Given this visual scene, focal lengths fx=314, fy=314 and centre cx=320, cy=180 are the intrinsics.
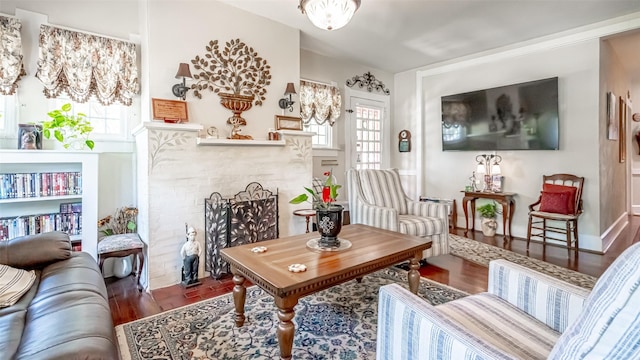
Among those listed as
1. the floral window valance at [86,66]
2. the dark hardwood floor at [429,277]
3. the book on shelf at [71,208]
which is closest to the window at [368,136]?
the dark hardwood floor at [429,277]

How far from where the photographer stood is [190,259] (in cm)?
277

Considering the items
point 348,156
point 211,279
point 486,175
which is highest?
point 348,156

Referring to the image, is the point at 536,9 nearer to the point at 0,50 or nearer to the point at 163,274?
the point at 163,274

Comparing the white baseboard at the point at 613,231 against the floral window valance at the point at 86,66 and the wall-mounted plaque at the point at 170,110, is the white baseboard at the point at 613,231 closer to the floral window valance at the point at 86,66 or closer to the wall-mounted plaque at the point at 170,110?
the wall-mounted plaque at the point at 170,110

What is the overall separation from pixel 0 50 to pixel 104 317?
100 inches

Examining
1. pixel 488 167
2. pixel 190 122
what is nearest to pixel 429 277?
pixel 488 167

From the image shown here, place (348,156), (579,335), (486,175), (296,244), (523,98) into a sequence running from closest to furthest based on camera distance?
(579,335) → (296,244) → (523,98) → (486,175) → (348,156)

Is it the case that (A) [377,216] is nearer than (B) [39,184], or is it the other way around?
(B) [39,184]

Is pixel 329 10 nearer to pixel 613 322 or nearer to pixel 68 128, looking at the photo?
pixel 613 322

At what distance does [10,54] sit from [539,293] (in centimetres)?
393

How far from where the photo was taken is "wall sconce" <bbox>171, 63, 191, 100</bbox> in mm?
2838

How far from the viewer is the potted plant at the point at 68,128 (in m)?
2.64

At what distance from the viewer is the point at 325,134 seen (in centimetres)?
493

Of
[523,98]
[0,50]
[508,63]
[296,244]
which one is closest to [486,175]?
[523,98]
